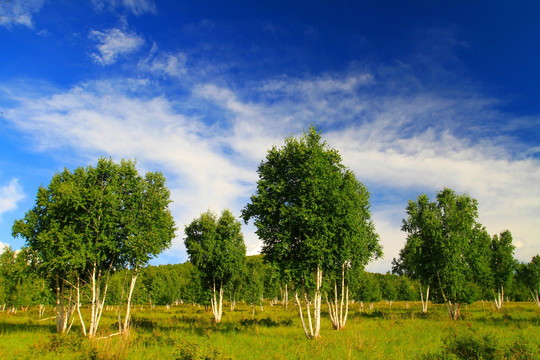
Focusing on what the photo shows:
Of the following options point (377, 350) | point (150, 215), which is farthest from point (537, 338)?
point (150, 215)

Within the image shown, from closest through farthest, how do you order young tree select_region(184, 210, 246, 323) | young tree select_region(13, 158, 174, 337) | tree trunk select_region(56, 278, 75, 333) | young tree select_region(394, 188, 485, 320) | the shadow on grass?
young tree select_region(13, 158, 174, 337) < tree trunk select_region(56, 278, 75, 333) < the shadow on grass < young tree select_region(394, 188, 485, 320) < young tree select_region(184, 210, 246, 323)

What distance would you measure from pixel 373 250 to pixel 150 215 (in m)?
21.1

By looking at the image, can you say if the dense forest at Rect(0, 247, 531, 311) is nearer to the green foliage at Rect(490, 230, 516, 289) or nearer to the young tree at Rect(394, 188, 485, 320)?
the green foliage at Rect(490, 230, 516, 289)

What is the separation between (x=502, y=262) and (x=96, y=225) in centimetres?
6763

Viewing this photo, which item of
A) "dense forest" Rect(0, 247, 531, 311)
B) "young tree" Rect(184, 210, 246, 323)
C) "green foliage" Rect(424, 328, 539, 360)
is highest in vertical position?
"young tree" Rect(184, 210, 246, 323)

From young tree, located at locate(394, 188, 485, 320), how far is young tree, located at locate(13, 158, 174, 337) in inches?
1152

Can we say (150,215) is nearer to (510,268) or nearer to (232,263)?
(232,263)

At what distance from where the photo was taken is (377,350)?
14.6 m

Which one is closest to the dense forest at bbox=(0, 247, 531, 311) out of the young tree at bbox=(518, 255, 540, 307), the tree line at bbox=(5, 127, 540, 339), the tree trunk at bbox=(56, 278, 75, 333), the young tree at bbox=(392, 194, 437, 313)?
the tree line at bbox=(5, 127, 540, 339)

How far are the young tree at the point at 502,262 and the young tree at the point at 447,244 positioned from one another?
24966 mm

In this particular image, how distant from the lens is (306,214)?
1792cm

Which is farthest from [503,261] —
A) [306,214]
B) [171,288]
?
[171,288]

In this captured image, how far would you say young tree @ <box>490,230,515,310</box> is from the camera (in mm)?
53938

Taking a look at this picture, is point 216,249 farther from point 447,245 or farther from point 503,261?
point 503,261
